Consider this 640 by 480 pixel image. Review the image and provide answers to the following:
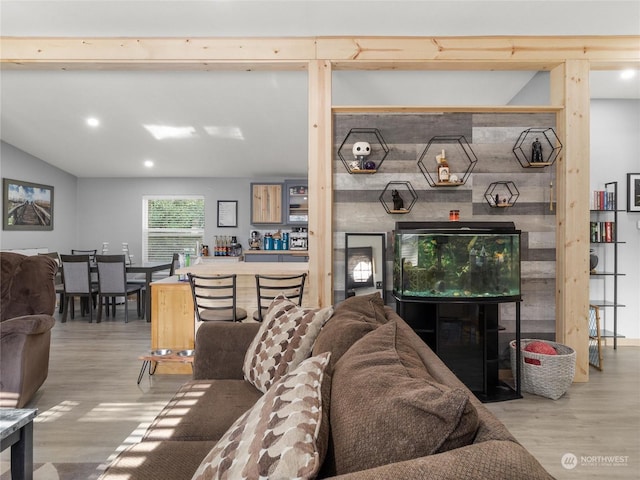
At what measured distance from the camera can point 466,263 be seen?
2.92 meters

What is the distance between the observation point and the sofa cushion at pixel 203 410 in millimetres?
1562

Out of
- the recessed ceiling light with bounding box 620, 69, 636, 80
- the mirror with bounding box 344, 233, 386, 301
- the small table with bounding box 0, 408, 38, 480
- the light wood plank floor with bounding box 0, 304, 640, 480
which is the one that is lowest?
the light wood plank floor with bounding box 0, 304, 640, 480

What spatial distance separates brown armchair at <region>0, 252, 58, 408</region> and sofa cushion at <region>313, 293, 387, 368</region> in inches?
86.7

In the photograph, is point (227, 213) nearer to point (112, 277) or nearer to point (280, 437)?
point (112, 277)

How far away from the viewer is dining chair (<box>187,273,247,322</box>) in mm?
3309

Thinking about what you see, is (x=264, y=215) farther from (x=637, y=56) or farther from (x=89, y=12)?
(x=637, y=56)

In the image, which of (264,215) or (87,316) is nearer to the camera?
(87,316)

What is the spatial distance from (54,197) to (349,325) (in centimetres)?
739

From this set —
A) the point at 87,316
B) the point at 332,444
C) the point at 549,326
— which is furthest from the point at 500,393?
the point at 87,316

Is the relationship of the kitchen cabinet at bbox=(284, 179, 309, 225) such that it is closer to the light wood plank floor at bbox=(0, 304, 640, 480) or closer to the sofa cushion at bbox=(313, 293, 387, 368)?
the light wood plank floor at bbox=(0, 304, 640, 480)

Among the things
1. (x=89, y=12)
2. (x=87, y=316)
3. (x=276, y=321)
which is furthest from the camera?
(x=87, y=316)

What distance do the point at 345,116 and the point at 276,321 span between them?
2.17 metres

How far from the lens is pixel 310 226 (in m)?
3.44

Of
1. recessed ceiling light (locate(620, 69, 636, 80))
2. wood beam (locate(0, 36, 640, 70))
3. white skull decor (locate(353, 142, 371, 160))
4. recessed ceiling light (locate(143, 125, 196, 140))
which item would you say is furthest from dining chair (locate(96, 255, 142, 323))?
recessed ceiling light (locate(620, 69, 636, 80))
